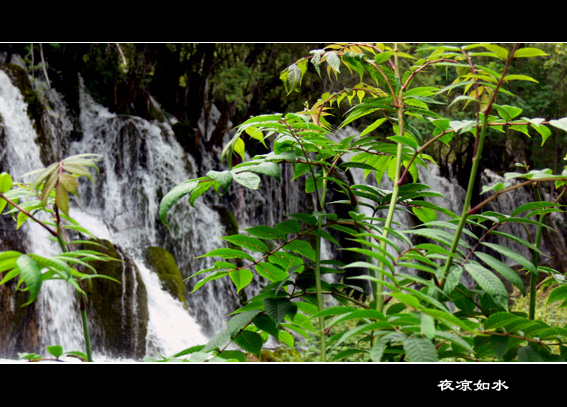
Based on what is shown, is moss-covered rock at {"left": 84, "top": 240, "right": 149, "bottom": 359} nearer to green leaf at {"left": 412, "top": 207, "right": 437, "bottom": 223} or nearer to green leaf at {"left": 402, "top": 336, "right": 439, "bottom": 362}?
green leaf at {"left": 412, "top": 207, "right": 437, "bottom": 223}

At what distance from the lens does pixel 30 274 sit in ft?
1.52

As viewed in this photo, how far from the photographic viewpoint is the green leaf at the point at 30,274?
1.46 ft

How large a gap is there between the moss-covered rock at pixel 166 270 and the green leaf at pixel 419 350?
13.5 feet

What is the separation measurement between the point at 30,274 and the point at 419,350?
0.40 m

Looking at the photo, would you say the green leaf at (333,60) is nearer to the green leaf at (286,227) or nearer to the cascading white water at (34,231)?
the green leaf at (286,227)

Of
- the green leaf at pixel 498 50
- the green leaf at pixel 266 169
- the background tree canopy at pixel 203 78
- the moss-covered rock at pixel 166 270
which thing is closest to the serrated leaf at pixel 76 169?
the green leaf at pixel 266 169

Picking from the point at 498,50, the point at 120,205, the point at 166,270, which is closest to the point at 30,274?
the point at 498,50

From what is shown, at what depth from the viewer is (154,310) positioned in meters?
4.11

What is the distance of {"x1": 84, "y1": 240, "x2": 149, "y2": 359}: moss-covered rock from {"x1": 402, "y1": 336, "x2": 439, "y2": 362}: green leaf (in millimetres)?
3355

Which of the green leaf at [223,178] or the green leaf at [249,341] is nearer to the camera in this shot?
the green leaf at [223,178]

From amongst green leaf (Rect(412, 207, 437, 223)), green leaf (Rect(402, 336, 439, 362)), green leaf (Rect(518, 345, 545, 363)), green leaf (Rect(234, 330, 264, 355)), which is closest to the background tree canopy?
green leaf (Rect(412, 207, 437, 223))
